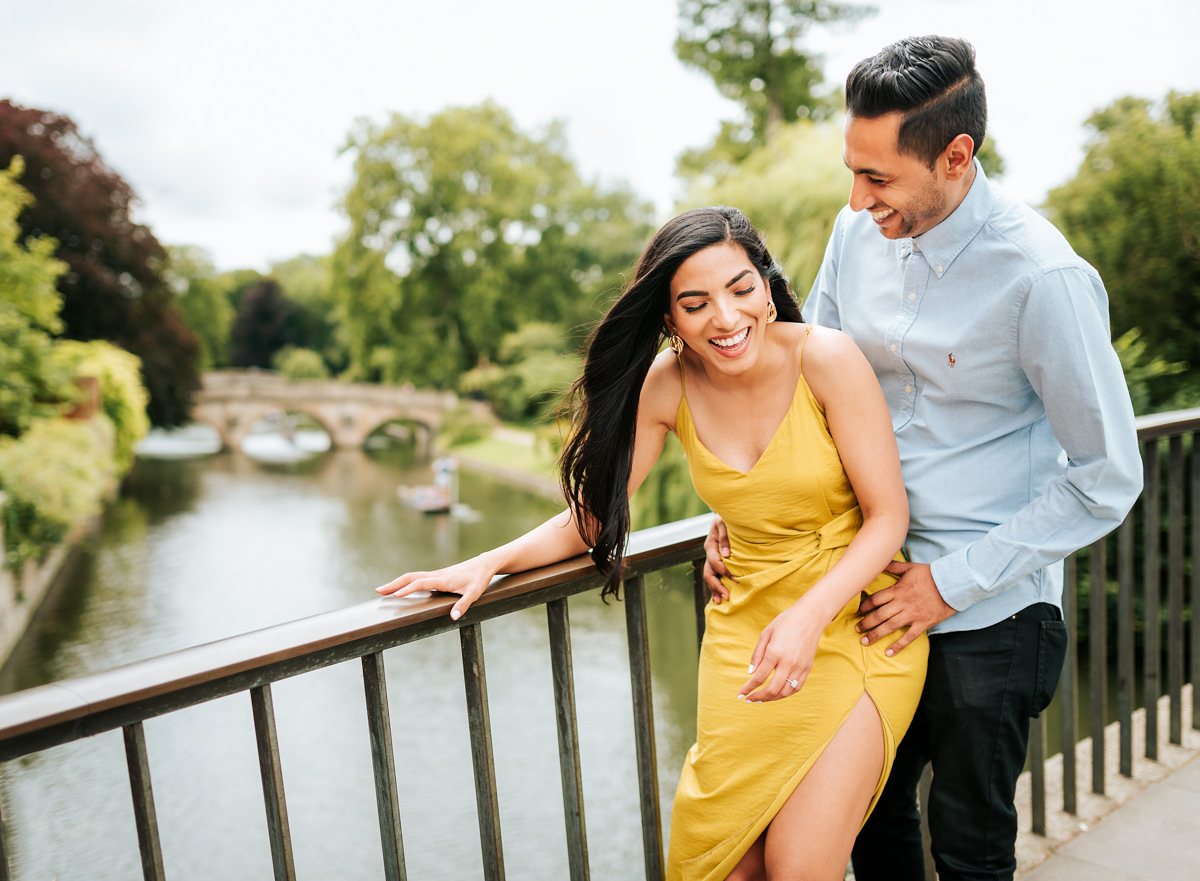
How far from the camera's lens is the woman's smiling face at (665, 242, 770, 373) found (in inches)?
51.4

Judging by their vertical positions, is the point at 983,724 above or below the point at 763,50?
below

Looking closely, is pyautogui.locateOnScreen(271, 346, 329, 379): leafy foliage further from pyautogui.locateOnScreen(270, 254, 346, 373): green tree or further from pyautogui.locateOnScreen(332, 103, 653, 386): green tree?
pyautogui.locateOnScreen(332, 103, 653, 386): green tree

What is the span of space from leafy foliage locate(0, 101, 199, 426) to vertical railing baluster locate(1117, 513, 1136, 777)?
75.3ft

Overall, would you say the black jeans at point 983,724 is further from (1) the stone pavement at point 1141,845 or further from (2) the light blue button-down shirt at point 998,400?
(1) the stone pavement at point 1141,845

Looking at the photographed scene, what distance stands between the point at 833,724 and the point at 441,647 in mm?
11237

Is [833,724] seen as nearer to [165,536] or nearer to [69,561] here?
[69,561]

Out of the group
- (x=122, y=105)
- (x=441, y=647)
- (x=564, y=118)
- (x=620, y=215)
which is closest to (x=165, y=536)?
(x=441, y=647)

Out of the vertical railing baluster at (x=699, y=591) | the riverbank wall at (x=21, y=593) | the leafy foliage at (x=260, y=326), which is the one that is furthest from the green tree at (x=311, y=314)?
the vertical railing baluster at (x=699, y=591)

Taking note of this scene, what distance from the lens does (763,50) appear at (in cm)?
1877

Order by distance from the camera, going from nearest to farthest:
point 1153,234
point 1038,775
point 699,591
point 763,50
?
1. point 699,591
2. point 1038,775
3. point 1153,234
4. point 763,50

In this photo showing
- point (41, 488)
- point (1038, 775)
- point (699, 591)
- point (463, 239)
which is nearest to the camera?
point (699, 591)

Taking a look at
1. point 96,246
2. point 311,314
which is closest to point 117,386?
point 96,246

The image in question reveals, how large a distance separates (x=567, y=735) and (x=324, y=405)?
34.4 meters

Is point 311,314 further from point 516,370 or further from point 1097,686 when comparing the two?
point 1097,686
